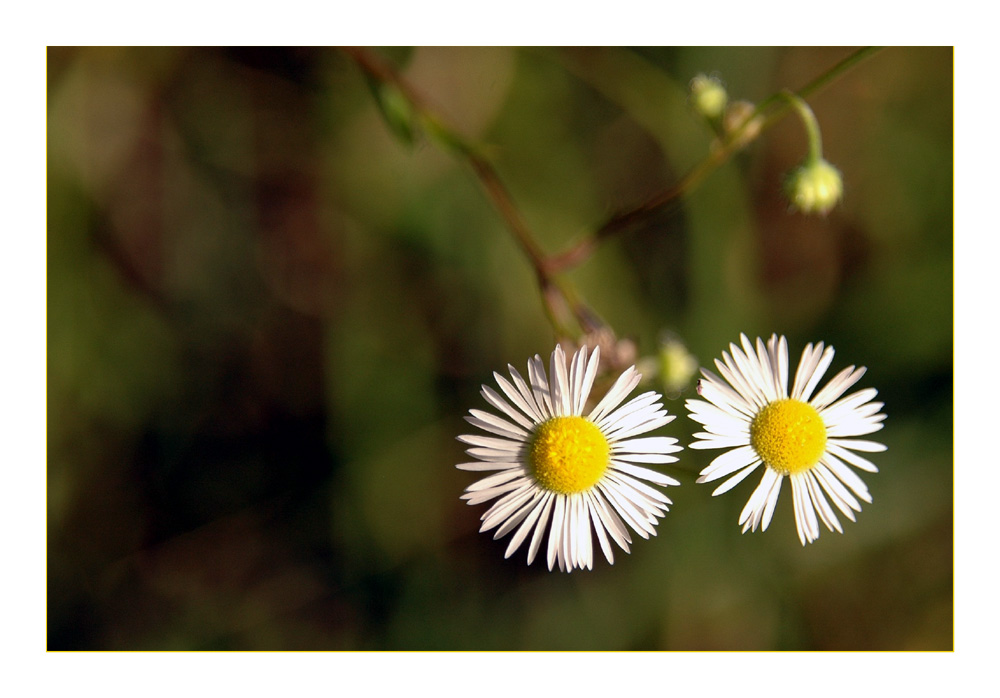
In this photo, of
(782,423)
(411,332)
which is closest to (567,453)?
(782,423)

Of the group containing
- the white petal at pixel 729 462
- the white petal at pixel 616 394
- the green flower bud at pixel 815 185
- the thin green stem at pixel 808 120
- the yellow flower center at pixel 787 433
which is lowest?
the white petal at pixel 729 462

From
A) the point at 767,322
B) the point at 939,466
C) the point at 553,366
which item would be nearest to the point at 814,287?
the point at 767,322

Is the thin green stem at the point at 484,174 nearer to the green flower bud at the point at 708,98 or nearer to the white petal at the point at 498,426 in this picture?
the white petal at the point at 498,426

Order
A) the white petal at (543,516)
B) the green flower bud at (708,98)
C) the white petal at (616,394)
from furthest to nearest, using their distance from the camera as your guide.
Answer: the green flower bud at (708,98), the white petal at (543,516), the white petal at (616,394)

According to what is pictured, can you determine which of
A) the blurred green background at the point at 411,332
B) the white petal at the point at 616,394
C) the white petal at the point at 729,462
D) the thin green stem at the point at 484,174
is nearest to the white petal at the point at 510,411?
the white petal at the point at 616,394


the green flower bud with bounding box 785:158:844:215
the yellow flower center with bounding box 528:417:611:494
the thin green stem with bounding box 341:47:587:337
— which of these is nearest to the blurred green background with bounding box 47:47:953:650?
the thin green stem with bounding box 341:47:587:337
